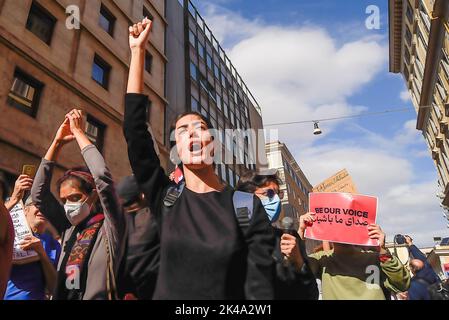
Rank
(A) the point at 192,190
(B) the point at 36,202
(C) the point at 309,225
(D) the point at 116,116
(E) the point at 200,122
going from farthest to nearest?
(D) the point at 116,116, (C) the point at 309,225, (B) the point at 36,202, (E) the point at 200,122, (A) the point at 192,190

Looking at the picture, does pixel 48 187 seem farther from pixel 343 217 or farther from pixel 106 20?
pixel 106 20

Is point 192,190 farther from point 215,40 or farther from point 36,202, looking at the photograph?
point 215,40

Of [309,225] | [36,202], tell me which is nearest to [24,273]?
[36,202]

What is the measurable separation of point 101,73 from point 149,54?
13.0 ft

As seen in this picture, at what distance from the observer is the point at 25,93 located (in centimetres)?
911

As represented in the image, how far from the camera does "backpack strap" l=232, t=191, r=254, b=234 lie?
1.56 meters

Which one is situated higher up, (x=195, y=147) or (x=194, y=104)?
(x=194, y=104)

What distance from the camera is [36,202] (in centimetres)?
290

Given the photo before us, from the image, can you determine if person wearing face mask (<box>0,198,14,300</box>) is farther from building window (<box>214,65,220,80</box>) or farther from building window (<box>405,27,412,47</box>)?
building window (<box>405,27,412,47</box>)

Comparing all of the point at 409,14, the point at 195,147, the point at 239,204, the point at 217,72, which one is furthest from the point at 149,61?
the point at 409,14

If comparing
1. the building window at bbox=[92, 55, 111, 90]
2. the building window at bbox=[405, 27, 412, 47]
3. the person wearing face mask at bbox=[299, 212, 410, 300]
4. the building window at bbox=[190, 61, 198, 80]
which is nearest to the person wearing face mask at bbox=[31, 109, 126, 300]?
the person wearing face mask at bbox=[299, 212, 410, 300]

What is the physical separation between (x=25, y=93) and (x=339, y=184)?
9.19 metres
